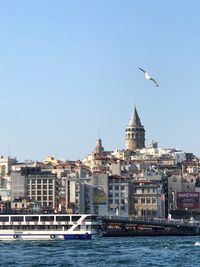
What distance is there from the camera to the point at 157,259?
206 ft

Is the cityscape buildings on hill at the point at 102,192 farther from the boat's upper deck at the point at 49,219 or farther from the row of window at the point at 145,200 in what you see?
the boat's upper deck at the point at 49,219

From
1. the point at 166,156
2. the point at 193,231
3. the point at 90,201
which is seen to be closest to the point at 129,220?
the point at 193,231

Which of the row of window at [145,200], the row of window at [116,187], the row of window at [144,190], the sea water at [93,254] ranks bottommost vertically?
the sea water at [93,254]

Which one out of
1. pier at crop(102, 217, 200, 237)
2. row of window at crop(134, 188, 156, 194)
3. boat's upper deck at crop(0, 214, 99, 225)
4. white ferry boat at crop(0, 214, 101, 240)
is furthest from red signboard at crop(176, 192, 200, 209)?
white ferry boat at crop(0, 214, 101, 240)

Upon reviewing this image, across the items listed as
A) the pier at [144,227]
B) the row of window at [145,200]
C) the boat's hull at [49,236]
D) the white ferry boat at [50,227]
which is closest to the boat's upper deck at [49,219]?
the white ferry boat at [50,227]

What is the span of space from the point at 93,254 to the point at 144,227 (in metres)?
43.9

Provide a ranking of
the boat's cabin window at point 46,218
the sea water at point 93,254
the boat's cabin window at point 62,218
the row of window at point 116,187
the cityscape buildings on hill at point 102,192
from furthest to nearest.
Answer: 1. the row of window at point 116,187
2. the cityscape buildings on hill at point 102,192
3. the boat's cabin window at point 46,218
4. the boat's cabin window at point 62,218
5. the sea water at point 93,254

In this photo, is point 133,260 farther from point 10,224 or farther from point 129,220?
point 129,220

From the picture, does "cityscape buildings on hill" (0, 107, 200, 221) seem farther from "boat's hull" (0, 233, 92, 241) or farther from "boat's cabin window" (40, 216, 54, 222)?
"boat's hull" (0, 233, 92, 241)

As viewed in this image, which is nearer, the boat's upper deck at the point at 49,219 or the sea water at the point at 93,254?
the sea water at the point at 93,254

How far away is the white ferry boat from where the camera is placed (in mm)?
89000

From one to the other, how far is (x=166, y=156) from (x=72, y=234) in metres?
92.3

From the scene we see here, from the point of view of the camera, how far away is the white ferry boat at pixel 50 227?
89.0 meters

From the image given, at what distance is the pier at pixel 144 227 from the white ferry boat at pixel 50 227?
16.8m
